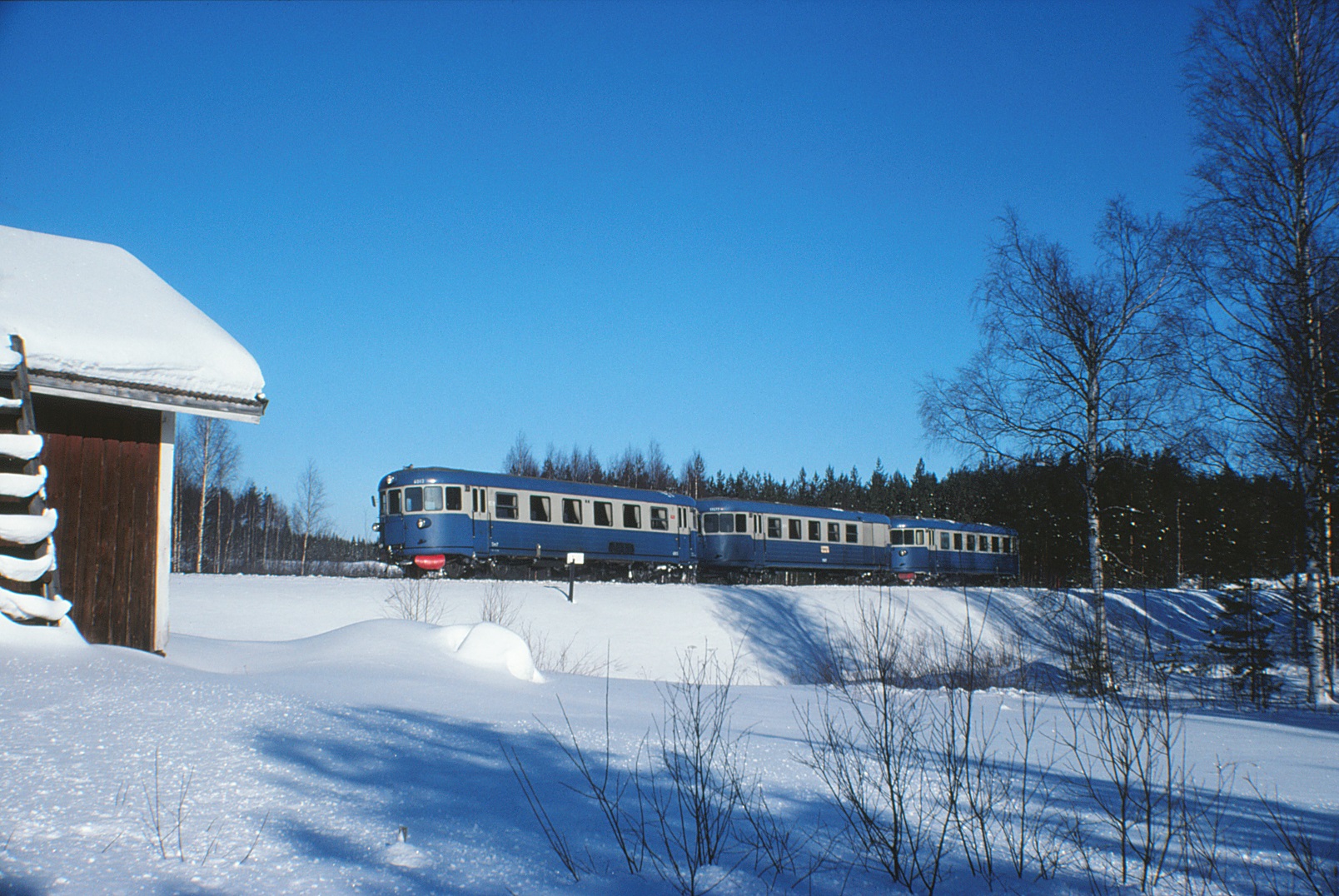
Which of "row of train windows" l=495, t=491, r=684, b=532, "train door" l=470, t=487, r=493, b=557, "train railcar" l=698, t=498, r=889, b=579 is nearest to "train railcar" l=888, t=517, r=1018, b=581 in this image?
"train railcar" l=698, t=498, r=889, b=579

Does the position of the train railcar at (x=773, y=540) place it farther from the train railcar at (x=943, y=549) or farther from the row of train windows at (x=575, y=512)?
the train railcar at (x=943, y=549)

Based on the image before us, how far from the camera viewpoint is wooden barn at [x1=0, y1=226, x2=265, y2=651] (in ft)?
19.2

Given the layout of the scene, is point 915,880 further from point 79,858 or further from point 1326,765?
point 1326,765

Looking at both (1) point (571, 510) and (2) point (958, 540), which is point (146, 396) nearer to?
(1) point (571, 510)

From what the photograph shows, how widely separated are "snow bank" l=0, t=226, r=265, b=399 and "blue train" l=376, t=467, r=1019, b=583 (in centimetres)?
1269

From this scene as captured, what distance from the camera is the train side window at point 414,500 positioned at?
20453mm

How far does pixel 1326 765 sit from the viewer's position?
5.83 m

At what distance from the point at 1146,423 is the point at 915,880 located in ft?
42.2

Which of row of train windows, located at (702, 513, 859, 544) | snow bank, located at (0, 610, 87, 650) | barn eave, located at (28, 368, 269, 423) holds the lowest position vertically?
snow bank, located at (0, 610, 87, 650)

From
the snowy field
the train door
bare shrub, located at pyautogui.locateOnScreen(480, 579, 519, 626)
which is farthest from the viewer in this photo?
the train door

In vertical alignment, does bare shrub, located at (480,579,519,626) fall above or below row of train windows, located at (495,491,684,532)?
below

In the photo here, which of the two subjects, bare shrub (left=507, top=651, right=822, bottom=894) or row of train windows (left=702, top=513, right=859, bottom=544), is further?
row of train windows (left=702, top=513, right=859, bottom=544)

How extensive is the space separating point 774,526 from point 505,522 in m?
10.5

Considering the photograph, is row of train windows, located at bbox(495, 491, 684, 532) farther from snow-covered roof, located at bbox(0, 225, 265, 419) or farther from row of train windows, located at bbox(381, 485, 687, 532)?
snow-covered roof, located at bbox(0, 225, 265, 419)
